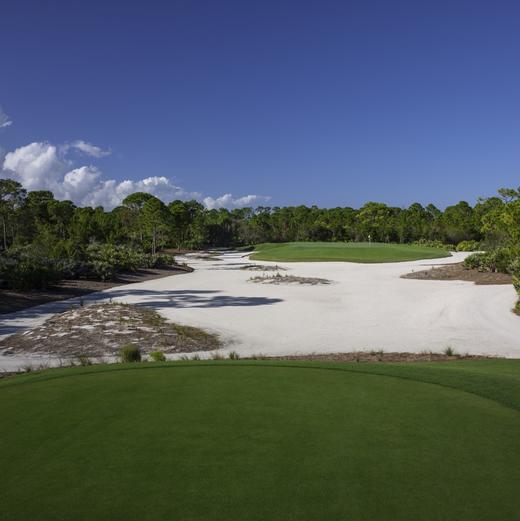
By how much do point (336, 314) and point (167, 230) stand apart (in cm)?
5554


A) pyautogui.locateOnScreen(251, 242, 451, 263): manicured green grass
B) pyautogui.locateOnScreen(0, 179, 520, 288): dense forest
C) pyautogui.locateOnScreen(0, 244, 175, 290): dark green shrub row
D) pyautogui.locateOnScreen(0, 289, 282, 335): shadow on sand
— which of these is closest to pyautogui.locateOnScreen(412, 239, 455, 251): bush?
pyautogui.locateOnScreen(0, 179, 520, 288): dense forest

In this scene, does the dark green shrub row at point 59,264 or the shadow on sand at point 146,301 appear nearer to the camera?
the shadow on sand at point 146,301

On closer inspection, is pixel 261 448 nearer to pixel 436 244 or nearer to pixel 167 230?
pixel 167 230

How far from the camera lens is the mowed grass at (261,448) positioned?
2.74 m

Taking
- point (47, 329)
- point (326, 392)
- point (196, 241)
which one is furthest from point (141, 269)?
point (196, 241)

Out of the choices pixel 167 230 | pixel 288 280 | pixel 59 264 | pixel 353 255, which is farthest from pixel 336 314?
pixel 167 230

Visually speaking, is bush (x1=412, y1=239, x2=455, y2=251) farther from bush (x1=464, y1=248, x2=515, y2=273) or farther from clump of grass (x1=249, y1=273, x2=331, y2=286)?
clump of grass (x1=249, y1=273, x2=331, y2=286)

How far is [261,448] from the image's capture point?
350 centimetres

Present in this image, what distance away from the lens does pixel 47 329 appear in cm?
1248

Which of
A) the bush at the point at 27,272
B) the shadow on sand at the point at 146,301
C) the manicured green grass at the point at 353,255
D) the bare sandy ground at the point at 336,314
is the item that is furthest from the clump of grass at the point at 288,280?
the manicured green grass at the point at 353,255

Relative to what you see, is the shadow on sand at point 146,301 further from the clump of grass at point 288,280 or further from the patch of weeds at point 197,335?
the clump of grass at point 288,280

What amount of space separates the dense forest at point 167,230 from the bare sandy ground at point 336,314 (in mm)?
3416

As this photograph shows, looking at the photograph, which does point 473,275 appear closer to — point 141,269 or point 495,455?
point 141,269

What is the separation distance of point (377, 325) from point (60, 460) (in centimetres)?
1161
